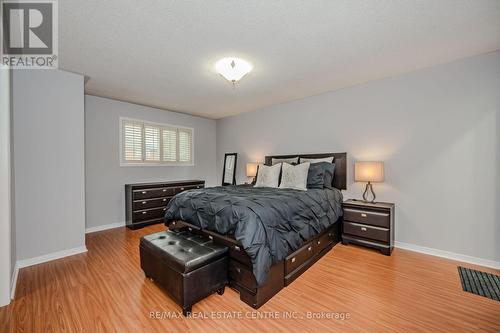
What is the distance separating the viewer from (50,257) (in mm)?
2752

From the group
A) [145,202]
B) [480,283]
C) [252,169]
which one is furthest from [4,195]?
[480,283]

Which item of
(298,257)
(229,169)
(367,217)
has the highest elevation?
(229,169)

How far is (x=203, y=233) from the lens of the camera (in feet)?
8.04

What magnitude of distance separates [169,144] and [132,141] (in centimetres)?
85

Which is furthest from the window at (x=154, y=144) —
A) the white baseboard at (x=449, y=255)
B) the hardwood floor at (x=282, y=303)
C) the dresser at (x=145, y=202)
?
the white baseboard at (x=449, y=255)

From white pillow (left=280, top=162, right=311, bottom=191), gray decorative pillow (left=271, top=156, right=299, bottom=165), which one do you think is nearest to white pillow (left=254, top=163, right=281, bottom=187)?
white pillow (left=280, top=162, right=311, bottom=191)

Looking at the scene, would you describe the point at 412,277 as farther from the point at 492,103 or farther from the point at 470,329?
the point at 492,103

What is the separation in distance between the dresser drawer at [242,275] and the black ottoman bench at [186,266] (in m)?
0.07

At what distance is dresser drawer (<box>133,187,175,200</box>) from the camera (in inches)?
163

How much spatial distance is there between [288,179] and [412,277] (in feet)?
6.32

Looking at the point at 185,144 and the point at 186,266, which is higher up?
the point at 185,144

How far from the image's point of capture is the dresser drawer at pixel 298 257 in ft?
7.25

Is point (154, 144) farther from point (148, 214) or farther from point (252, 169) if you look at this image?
point (252, 169)

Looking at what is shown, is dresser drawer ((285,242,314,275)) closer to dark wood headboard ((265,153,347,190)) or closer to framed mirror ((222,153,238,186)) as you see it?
dark wood headboard ((265,153,347,190))
